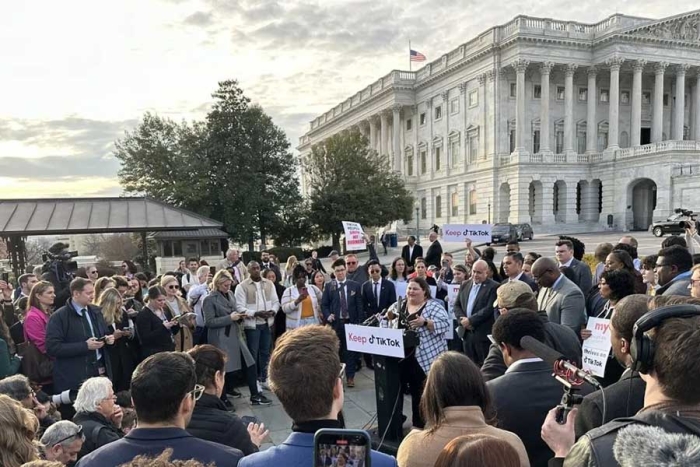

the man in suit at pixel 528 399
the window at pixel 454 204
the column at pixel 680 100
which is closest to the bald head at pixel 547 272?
the man in suit at pixel 528 399

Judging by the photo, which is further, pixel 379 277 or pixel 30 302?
pixel 379 277

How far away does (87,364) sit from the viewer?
5.55 meters

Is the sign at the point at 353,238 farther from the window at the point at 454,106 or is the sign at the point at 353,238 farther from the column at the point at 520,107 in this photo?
the window at the point at 454,106

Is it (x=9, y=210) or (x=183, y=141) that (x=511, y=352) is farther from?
(x=183, y=141)

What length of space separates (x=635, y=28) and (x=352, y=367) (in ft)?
185

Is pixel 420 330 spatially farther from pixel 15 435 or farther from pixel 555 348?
pixel 15 435

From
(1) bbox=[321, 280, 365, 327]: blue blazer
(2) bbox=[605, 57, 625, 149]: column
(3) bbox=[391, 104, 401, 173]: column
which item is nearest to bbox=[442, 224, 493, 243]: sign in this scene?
(1) bbox=[321, 280, 365, 327]: blue blazer

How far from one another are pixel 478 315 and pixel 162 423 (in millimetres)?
4918

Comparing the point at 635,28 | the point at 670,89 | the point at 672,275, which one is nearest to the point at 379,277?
the point at 672,275

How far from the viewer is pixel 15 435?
2.32m

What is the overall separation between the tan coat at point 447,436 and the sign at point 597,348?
2153 mm

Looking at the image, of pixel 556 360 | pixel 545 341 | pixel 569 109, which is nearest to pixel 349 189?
pixel 569 109

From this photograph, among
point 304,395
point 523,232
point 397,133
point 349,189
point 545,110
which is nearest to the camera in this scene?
point 304,395

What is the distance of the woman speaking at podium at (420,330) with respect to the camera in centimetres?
539
